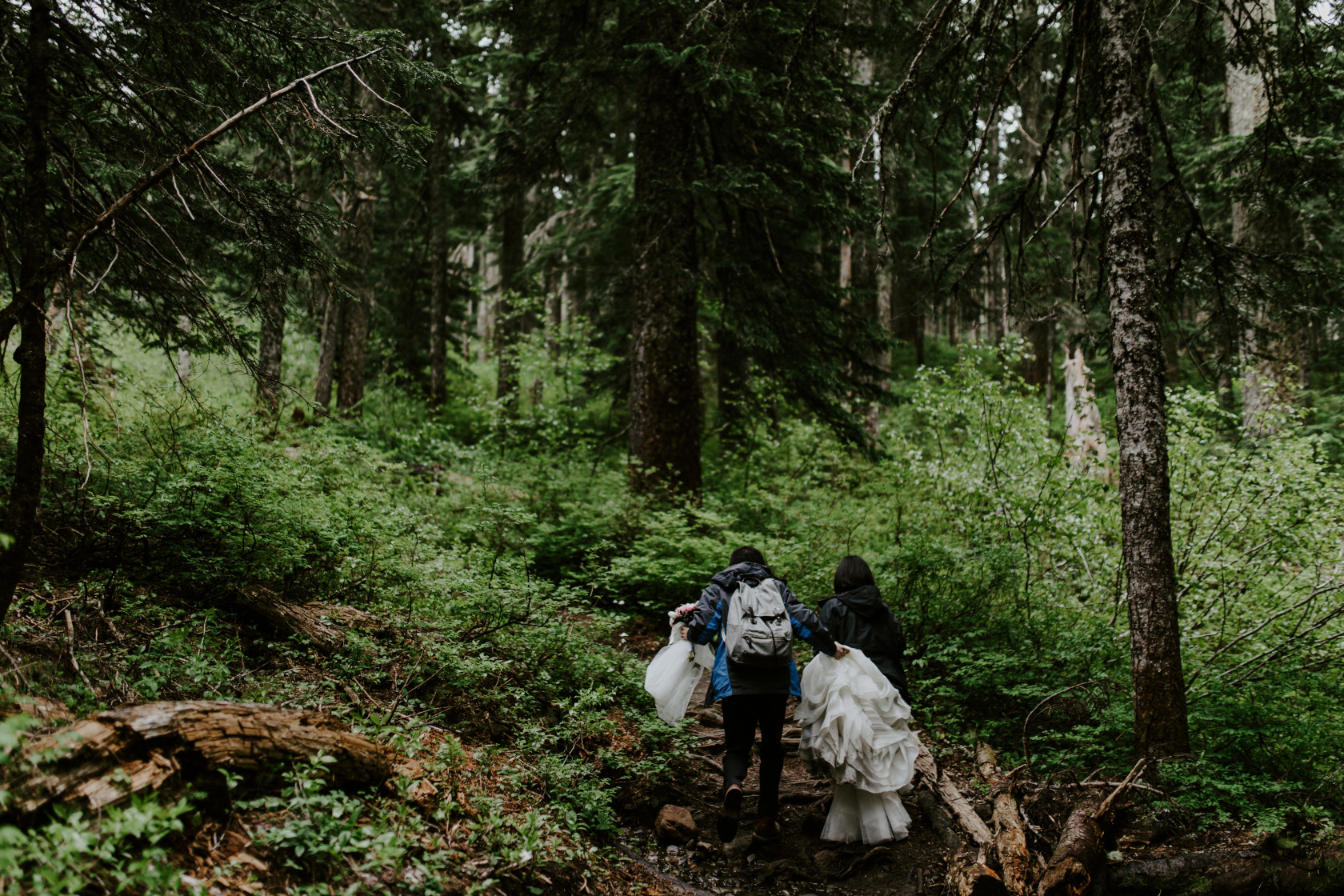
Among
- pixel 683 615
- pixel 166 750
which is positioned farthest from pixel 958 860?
pixel 166 750

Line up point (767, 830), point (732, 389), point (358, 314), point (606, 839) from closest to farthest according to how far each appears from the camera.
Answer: point (606, 839) → point (767, 830) → point (358, 314) → point (732, 389)

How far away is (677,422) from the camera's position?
9859 mm

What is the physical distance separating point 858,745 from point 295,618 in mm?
Result: 4214

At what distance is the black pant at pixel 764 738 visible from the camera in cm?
488

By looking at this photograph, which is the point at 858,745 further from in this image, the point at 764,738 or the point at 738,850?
the point at 738,850

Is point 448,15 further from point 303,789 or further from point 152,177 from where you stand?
point 303,789

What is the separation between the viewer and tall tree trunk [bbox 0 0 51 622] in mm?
3488

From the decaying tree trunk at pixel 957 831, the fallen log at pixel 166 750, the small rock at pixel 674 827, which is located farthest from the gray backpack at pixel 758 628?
the fallen log at pixel 166 750

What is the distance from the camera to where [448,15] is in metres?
13.2

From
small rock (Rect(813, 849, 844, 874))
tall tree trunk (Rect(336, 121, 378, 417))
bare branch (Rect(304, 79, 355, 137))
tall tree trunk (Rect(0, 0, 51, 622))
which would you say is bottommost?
small rock (Rect(813, 849, 844, 874))

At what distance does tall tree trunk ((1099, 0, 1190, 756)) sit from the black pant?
8.05ft

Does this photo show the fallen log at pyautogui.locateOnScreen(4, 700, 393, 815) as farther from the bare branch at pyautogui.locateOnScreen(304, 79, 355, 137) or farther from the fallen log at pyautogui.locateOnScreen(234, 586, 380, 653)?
the bare branch at pyautogui.locateOnScreen(304, 79, 355, 137)

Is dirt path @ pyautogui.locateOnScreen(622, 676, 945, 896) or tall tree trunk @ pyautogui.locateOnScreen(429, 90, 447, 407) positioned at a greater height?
tall tree trunk @ pyautogui.locateOnScreen(429, 90, 447, 407)

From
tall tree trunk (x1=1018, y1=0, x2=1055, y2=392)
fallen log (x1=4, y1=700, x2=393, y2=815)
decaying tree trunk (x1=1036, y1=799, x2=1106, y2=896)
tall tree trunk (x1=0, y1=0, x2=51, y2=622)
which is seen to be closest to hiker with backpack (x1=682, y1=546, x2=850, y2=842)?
decaying tree trunk (x1=1036, y1=799, x2=1106, y2=896)
